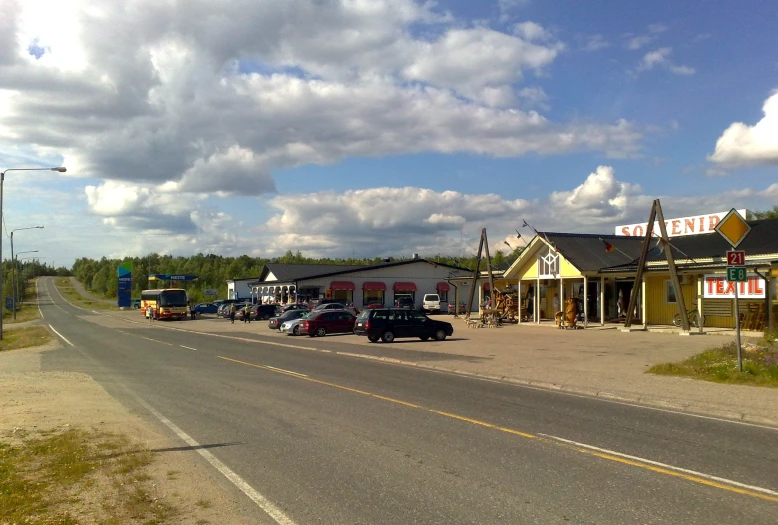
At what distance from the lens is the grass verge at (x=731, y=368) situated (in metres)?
15.3

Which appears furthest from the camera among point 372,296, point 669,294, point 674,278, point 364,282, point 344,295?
point 372,296

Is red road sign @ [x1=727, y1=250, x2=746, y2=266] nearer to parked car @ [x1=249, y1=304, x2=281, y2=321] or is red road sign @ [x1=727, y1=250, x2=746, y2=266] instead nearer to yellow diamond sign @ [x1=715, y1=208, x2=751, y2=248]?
yellow diamond sign @ [x1=715, y1=208, x2=751, y2=248]

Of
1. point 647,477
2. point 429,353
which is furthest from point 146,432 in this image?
point 429,353

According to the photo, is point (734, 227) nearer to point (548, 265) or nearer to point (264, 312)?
point (548, 265)

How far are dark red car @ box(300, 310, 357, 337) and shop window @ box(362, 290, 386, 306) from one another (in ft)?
110

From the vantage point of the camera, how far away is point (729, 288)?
91.5 ft

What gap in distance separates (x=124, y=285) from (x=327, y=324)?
3054 inches

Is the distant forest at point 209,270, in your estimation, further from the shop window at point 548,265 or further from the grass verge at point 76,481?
the grass verge at point 76,481

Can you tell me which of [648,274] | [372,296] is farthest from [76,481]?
[372,296]

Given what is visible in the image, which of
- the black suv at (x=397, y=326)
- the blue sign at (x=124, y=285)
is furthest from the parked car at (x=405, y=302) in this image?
the blue sign at (x=124, y=285)

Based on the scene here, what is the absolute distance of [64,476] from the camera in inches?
292

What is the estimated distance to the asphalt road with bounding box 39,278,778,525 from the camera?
6211 mm

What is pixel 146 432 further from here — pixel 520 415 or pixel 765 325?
pixel 765 325

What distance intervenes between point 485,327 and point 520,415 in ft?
105
